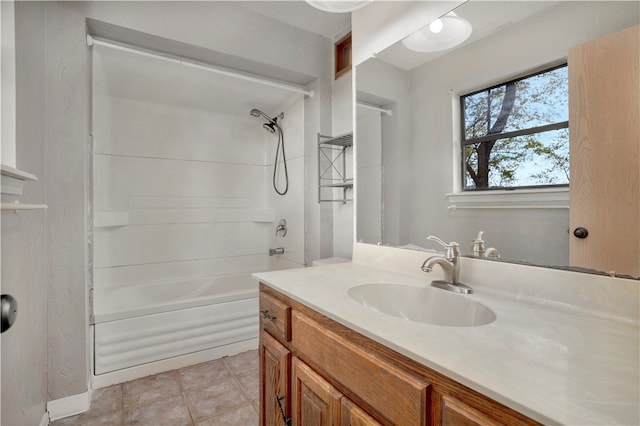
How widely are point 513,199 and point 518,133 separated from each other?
0.22 metres

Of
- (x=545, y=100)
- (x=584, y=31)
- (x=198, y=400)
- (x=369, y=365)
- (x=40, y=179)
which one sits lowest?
(x=198, y=400)

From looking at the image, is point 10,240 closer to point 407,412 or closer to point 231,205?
point 407,412

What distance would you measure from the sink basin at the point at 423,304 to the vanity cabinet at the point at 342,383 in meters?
0.24

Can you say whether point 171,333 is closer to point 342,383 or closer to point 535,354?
point 342,383

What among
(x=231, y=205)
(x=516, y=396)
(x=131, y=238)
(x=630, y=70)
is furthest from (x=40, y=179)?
(x=630, y=70)

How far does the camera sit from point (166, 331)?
2.04 m

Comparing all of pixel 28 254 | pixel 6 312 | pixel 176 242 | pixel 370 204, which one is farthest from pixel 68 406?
pixel 370 204

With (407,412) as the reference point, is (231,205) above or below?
above

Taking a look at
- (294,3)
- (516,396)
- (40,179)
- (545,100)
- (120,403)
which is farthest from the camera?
(294,3)

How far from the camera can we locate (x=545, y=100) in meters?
0.93

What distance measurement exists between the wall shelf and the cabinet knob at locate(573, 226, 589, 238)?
147cm

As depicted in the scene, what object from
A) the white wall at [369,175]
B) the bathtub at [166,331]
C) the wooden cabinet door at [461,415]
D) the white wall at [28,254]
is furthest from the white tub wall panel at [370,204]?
the white wall at [28,254]

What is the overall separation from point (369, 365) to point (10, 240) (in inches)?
53.1

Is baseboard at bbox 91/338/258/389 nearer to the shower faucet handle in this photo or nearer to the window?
the shower faucet handle
